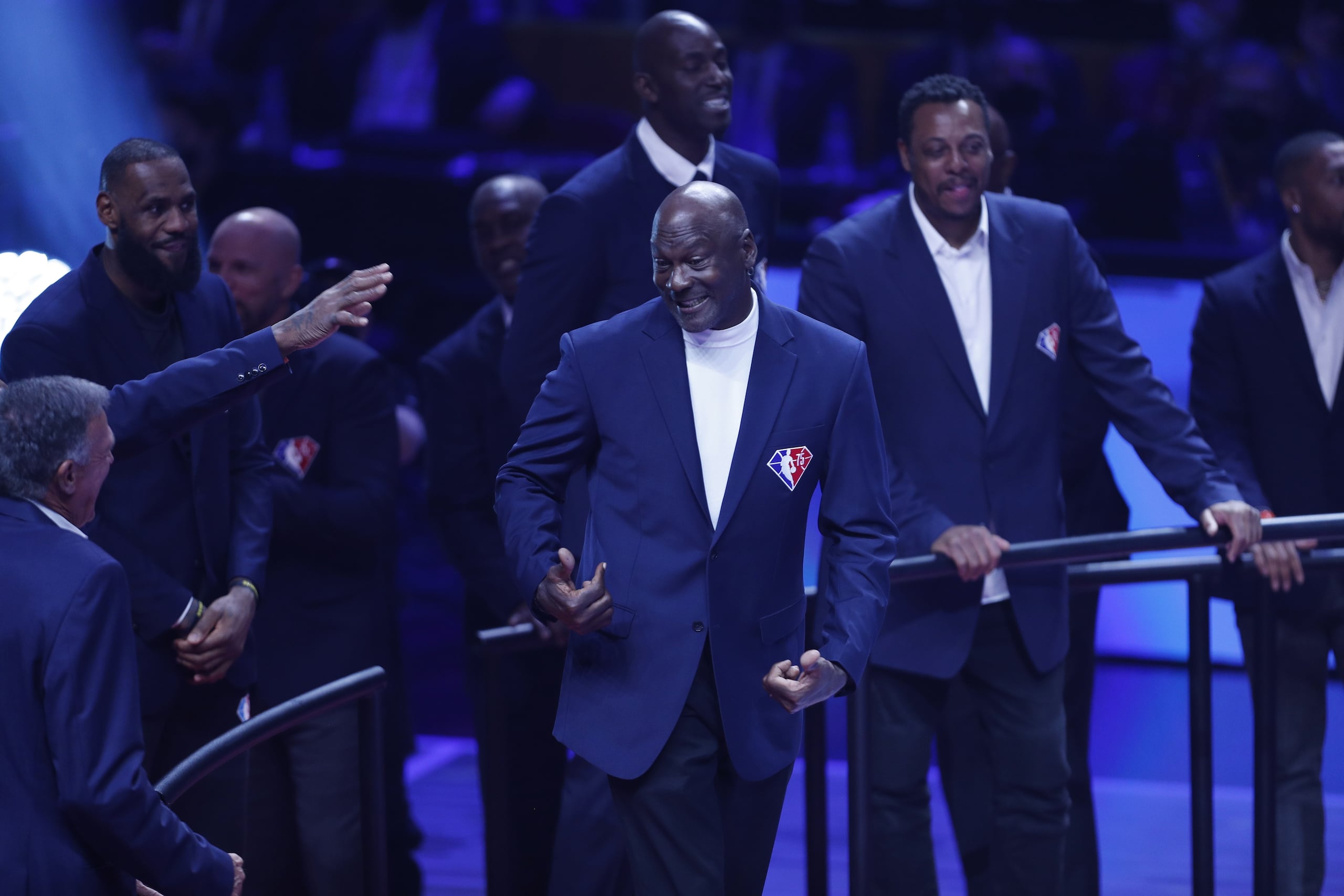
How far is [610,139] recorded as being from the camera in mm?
7887

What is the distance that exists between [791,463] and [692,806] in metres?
0.55

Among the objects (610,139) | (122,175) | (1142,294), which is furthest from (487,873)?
(610,139)

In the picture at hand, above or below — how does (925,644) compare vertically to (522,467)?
below

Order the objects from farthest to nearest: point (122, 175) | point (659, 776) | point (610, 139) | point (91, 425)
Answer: point (610, 139) < point (122, 175) < point (659, 776) < point (91, 425)

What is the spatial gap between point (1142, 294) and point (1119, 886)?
2.10 metres

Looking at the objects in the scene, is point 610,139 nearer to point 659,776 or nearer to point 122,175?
point 122,175

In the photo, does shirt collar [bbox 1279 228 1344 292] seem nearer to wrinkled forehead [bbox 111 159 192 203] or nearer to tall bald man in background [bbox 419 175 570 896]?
tall bald man in background [bbox 419 175 570 896]

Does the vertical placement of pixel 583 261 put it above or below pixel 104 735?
above

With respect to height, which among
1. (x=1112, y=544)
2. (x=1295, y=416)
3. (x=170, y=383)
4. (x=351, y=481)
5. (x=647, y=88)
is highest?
(x=647, y=88)

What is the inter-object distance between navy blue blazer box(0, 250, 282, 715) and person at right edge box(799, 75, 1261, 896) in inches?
46.4

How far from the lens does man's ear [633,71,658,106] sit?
3.48 metres

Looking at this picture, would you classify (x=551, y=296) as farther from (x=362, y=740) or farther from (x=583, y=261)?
(x=362, y=740)

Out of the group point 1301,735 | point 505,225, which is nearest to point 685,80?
point 505,225

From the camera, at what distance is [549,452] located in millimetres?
2623
